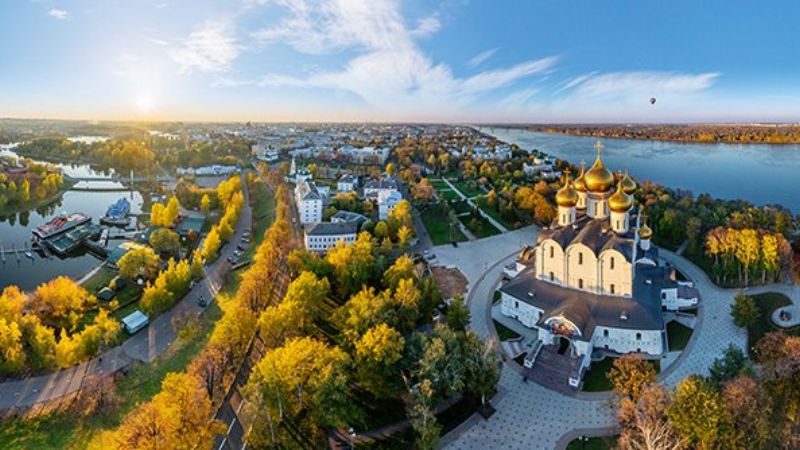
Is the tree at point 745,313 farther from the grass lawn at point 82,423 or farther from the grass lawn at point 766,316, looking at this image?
the grass lawn at point 82,423

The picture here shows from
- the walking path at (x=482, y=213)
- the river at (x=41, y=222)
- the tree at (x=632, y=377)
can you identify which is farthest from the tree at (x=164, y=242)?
the tree at (x=632, y=377)

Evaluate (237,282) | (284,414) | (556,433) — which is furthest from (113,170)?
(556,433)

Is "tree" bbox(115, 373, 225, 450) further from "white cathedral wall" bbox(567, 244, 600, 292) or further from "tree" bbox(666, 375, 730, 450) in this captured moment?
"white cathedral wall" bbox(567, 244, 600, 292)

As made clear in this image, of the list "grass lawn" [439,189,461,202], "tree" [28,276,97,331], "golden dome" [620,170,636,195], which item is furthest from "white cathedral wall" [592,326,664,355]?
"grass lawn" [439,189,461,202]

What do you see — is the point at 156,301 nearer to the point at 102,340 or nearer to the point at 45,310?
the point at 102,340

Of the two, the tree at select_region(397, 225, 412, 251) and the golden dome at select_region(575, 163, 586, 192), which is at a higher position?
the golden dome at select_region(575, 163, 586, 192)
